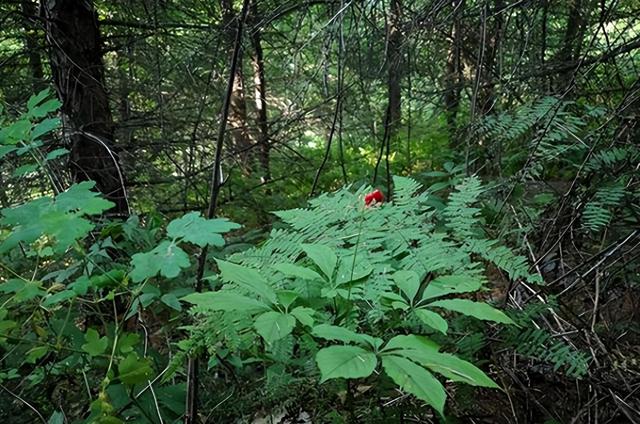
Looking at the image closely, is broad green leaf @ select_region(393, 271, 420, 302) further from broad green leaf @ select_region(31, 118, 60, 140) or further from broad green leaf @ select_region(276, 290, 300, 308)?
broad green leaf @ select_region(31, 118, 60, 140)

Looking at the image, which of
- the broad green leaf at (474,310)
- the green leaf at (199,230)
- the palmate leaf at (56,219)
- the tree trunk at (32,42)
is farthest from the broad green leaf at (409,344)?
the tree trunk at (32,42)

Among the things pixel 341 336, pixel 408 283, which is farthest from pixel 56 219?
pixel 408 283

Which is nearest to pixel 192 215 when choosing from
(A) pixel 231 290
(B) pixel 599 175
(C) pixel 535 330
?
(A) pixel 231 290

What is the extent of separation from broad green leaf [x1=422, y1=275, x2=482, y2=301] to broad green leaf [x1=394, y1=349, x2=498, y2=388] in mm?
236

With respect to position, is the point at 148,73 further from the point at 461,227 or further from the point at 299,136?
the point at 461,227

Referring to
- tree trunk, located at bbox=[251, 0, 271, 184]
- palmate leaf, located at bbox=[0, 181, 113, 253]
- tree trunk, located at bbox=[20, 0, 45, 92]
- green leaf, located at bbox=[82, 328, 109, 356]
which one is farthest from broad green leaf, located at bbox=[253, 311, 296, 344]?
tree trunk, located at bbox=[20, 0, 45, 92]

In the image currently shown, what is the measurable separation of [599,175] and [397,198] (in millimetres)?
1245

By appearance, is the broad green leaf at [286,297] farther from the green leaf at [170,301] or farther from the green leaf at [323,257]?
the green leaf at [170,301]

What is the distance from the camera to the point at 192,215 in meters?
1.53

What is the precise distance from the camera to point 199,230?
1.43m

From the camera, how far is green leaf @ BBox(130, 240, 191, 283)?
1.34m

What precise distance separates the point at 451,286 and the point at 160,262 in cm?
79

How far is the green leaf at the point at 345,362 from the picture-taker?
0.96 metres

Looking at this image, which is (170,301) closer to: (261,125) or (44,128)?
(44,128)
